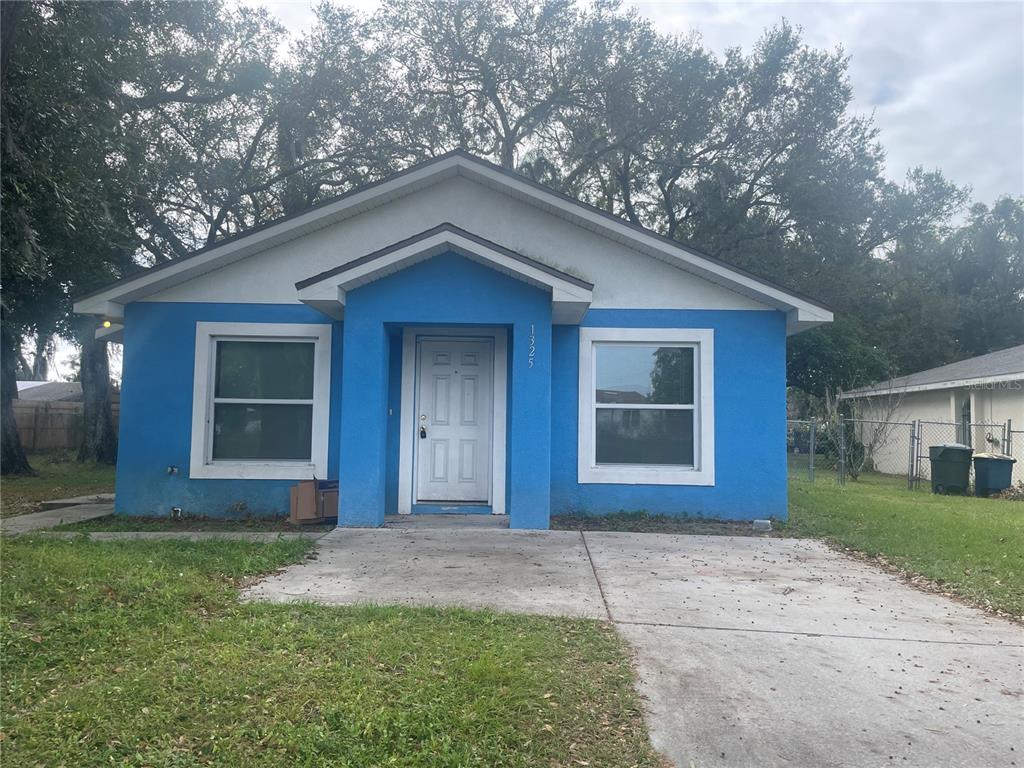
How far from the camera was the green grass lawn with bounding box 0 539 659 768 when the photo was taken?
3.05 meters

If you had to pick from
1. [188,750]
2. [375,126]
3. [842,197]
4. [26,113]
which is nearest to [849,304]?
[842,197]

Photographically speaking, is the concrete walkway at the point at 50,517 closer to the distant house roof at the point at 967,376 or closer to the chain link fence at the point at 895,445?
the chain link fence at the point at 895,445

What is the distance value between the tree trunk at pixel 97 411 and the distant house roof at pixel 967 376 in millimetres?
21319

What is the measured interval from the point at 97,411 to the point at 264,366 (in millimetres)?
13200

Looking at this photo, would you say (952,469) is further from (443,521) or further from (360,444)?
(360,444)

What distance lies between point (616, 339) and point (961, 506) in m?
6.97

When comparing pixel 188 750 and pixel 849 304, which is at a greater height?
pixel 849 304

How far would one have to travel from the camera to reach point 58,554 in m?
6.02

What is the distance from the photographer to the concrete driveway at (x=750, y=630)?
10.8 feet

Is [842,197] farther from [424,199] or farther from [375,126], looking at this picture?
[424,199]

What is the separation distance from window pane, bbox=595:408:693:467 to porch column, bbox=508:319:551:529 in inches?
50.8

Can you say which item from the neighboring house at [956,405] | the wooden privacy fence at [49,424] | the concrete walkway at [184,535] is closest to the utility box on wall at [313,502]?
the concrete walkway at [184,535]

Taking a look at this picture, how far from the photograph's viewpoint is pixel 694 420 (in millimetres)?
9297

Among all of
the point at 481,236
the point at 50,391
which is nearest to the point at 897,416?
the point at 481,236
